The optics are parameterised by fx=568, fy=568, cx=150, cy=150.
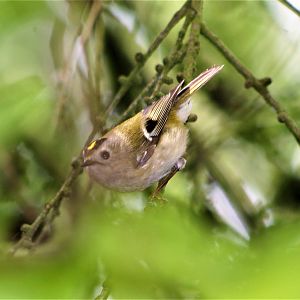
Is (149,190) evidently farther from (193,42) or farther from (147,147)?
(193,42)

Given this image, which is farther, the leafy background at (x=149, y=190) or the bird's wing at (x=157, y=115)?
the bird's wing at (x=157, y=115)

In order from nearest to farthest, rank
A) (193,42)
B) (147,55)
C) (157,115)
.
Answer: (193,42)
(147,55)
(157,115)

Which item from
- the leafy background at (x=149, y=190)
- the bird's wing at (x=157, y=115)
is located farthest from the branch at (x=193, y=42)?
the leafy background at (x=149, y=190)

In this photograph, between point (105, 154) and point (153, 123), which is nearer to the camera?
point (105, 154)

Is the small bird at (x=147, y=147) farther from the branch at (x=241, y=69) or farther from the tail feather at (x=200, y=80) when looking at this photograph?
the branch at (x=241, y=69)

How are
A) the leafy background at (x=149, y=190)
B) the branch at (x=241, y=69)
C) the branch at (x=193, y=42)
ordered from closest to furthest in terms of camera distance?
the leafy background at (x=149, y=190)
the branch at (x=193, y=42)
the branch at (x=241, y=69)

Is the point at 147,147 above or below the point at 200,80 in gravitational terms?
below

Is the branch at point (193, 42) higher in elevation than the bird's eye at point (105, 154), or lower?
→ higher

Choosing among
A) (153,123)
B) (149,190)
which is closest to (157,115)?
(153,123)
